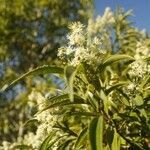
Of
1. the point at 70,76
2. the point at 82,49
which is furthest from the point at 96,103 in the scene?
the point at 70,76

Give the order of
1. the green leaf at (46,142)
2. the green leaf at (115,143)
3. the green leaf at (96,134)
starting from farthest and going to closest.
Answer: the green leaf at (46,142) → the green leaf at (115,143) → the green leaf at (96,134)

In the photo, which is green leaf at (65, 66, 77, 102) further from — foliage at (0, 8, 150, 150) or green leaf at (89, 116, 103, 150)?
green leaf at (89, 116, 103, 150)

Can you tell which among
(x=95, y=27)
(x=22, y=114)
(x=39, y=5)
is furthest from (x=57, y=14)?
(x=95, y=27)

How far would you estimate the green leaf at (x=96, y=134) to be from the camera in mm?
2213

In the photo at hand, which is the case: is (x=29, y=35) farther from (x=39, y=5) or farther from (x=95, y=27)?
(x=95, y=27)

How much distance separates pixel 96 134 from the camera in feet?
7.36

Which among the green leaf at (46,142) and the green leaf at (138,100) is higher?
the green leaf at (138,100)

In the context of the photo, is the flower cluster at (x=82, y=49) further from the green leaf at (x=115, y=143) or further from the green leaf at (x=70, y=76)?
the green leaf at (x=115, y=143)

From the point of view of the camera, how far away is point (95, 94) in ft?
8.25

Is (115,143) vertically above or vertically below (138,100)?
below

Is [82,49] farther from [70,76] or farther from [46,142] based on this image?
[46,142]

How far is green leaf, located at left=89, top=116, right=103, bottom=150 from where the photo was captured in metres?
2.21

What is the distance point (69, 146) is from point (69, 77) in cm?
71

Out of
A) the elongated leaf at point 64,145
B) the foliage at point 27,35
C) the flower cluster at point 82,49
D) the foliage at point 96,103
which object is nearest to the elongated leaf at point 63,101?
the foliage at point 96,103
